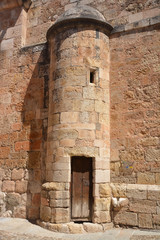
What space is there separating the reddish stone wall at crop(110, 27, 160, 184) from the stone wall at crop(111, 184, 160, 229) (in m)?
0.19

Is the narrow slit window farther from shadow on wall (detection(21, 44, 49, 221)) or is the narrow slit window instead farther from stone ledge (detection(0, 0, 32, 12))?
stone ledge (detection(0, 0, 32, 12))

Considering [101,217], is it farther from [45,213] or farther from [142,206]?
[45,213]

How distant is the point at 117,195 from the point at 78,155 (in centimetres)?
117

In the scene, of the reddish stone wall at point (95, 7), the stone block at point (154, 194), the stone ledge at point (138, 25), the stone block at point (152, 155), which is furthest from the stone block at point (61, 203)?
the reddish stone wall at point (95, 7)

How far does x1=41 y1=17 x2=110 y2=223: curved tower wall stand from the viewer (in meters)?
5.19

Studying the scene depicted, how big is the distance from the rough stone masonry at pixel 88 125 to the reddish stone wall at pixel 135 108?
21mm

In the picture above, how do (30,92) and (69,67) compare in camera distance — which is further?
(30,92)

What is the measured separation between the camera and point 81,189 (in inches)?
209

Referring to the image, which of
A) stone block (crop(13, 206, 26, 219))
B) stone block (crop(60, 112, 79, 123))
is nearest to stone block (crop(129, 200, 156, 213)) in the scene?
stone block (crop(60, 112, 79, 123))

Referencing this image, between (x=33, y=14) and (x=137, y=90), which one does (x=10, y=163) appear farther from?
(x=33, y=14)

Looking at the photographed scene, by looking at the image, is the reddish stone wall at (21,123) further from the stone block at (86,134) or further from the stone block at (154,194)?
the stone block at (154,194)

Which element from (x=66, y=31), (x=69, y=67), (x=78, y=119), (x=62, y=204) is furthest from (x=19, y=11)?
(x=62, y=204)

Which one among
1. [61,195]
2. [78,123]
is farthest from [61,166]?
[78,123]

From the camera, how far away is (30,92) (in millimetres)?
6691
